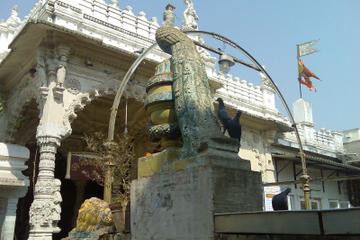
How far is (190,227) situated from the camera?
3.65m

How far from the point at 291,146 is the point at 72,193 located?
9.94 metres

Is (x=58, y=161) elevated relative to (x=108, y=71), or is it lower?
lower

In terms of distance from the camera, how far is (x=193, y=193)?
3.70m

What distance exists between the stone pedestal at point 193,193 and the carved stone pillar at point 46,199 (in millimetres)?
5218

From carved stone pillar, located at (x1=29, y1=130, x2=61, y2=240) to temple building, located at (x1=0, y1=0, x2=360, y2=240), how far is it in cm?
2

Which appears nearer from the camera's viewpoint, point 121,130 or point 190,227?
point 190,227

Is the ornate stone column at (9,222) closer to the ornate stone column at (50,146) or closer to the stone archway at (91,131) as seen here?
the ornate stone column at (50,146)

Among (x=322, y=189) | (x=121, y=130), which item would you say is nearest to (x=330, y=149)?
(x=322, y=189)

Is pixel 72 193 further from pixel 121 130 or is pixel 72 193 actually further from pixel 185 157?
pixel 185 157

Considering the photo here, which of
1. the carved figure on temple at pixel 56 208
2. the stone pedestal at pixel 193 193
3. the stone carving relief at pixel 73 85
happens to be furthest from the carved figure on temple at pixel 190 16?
the stone pedestal at pixel 193 193

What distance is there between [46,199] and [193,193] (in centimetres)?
627

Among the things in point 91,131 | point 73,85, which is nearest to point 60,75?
point 73,85

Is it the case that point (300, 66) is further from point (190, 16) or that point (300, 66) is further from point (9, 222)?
point (9, 222)

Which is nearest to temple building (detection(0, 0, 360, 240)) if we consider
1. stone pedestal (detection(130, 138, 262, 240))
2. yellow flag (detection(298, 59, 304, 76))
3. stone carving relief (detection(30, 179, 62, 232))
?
stone carving relief (detection(30, 179, 62, 232))
